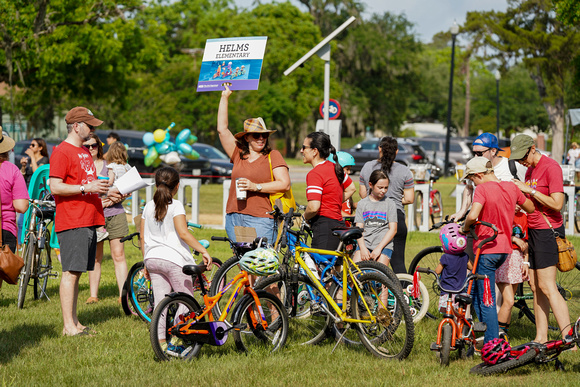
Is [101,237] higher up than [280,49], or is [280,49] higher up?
[280,49]

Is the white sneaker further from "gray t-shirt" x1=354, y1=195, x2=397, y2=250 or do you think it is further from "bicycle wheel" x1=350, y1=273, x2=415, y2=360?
"bicycle wheel" x1=350, y1=273, x2=415, y2=360

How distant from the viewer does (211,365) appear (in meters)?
5.76

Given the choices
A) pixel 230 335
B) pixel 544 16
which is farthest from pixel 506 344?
pixel 544 16

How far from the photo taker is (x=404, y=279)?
24.1 feet

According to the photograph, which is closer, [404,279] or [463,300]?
[463,300]

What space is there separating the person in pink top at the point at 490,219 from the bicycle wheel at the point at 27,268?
4.86 m

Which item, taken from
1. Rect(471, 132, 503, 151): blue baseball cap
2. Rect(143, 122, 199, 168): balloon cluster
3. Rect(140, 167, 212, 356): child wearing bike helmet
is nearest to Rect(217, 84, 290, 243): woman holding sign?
Rect(140, 167, 212, 356): child wearing bike helmet

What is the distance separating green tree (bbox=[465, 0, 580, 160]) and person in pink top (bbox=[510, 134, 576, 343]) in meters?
32.0

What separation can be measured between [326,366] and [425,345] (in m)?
1.13

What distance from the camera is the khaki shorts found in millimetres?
8305

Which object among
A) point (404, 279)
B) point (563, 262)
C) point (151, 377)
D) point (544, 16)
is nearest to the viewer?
point (151, 377)

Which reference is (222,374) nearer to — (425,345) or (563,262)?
(425,345)

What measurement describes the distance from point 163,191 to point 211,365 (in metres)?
1.45

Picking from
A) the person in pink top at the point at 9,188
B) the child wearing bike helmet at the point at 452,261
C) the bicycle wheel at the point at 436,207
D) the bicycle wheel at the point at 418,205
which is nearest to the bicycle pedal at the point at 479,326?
the child wearing bike helmet at the point at 452,261
